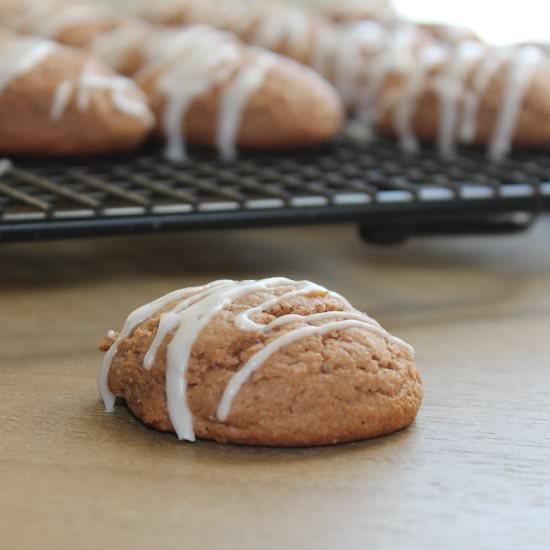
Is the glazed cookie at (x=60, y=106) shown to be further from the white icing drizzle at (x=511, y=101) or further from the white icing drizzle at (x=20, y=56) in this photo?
the white icing drizzle at (x=511, y=101)

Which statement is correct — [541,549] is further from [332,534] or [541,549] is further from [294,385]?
[294,385]

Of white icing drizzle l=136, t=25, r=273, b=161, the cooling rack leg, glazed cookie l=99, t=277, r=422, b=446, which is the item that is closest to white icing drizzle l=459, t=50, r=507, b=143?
the cooling rack leg

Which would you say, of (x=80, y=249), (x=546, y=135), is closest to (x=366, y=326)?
(x=80, y=249)

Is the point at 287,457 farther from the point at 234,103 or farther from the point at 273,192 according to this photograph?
the point at 234,103

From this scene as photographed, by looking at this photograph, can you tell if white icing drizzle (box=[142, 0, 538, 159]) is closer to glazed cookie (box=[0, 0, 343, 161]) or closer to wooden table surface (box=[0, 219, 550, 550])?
glazed cookie (box=[0, 0, 343, 161])

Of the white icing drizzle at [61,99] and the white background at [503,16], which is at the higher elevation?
the white icing drizzle at [61,99]

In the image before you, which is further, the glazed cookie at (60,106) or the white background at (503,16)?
the white background at (503,16)

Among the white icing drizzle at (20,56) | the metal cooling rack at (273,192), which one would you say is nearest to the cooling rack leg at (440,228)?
the metal cooling rack at (273,192)
